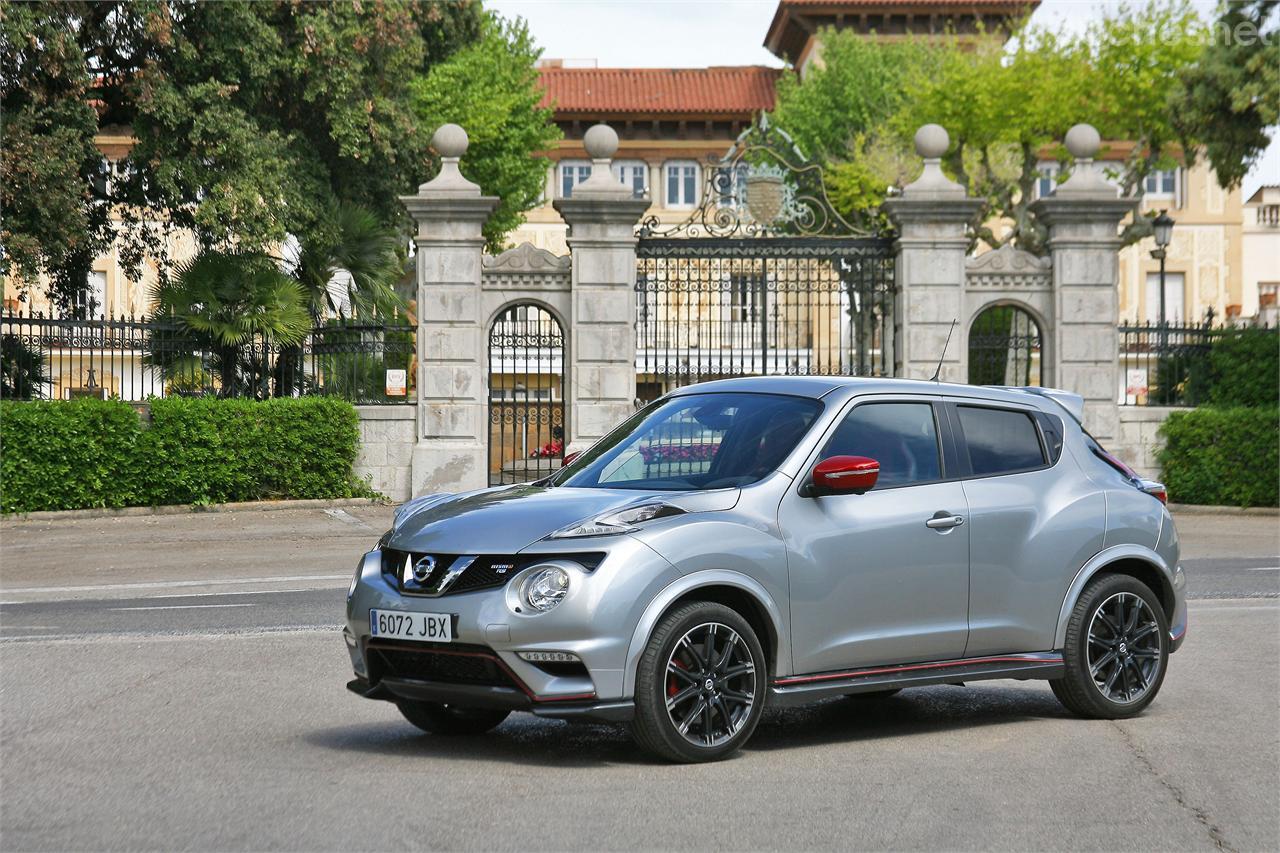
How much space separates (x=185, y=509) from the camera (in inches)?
906

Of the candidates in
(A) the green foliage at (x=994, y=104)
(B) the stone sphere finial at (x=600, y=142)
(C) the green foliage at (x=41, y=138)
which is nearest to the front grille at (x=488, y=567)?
(C) the green foliage at (x=41, y=138)

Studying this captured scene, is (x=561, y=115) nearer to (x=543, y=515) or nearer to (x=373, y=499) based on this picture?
(x=373, y=499)

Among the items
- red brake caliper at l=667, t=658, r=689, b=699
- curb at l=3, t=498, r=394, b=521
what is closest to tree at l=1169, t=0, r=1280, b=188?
curb at l=3, t=498, r=394, b=521

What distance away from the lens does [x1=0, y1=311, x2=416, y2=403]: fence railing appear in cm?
2358

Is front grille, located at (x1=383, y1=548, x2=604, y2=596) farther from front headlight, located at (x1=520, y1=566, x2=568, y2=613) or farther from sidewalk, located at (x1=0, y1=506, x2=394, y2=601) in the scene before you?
sidewalk, located at (x1=0, y1=506, x2=394, y2=601)

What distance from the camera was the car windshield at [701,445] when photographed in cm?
705

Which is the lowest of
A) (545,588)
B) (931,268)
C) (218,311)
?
(545,588)

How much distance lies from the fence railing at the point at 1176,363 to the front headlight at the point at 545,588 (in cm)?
2154

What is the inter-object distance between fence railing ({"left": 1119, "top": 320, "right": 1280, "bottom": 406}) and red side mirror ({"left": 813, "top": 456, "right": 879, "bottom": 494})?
2050 cm

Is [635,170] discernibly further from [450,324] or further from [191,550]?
[191,550]

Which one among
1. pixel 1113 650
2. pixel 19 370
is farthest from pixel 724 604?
pixel 19 370

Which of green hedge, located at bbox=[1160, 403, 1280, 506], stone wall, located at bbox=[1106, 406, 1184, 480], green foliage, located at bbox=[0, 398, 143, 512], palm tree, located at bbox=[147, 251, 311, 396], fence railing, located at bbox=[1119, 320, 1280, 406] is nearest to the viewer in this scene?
green foliage, located at bbox=[0, 398, 143, 512]

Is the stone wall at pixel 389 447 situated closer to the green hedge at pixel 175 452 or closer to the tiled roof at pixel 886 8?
the green hedge at pixel 175 452

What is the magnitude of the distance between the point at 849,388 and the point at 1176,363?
20664mm
